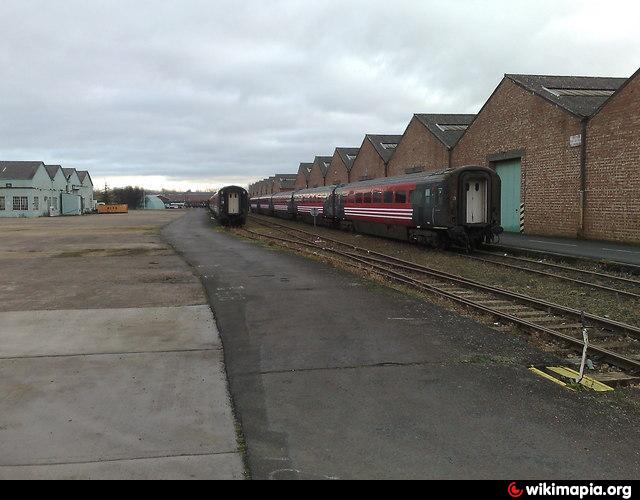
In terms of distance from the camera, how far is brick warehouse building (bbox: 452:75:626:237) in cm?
2231

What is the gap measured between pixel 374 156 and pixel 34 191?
47930 mm

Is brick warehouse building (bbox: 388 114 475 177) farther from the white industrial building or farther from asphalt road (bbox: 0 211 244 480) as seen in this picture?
the white industrial building

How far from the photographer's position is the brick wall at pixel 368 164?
150ft

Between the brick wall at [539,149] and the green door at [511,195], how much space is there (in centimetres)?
73

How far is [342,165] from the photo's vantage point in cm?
5862

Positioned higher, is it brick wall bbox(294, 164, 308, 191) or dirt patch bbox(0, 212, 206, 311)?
brick wall bbox(294, 164, 308, 191)

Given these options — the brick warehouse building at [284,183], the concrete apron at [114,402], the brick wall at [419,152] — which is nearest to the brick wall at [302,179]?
the brick warehouse building at [284,183]

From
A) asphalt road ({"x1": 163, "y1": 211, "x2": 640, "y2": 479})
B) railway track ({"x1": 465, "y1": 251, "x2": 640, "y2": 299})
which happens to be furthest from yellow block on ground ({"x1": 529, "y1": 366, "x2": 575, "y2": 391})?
railway track ({"x1": 465, "y1": 251, "x2": 640, "y2": 299})

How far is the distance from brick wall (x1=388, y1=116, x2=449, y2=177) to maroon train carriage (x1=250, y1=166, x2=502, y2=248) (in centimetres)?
985

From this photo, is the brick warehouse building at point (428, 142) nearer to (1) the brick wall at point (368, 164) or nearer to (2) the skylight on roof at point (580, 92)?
(1) the brick wall at point (368, 164)

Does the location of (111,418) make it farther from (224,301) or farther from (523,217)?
(523,217)

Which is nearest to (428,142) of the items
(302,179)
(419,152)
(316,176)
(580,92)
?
(419,152)

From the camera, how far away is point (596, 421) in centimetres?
450

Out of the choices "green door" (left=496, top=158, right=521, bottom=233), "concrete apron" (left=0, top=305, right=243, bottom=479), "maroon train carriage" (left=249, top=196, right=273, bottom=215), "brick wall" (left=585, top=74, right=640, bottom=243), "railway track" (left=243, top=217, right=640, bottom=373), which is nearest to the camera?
"concrete apron" (left=0, top=305, right=243, bottom=479)
